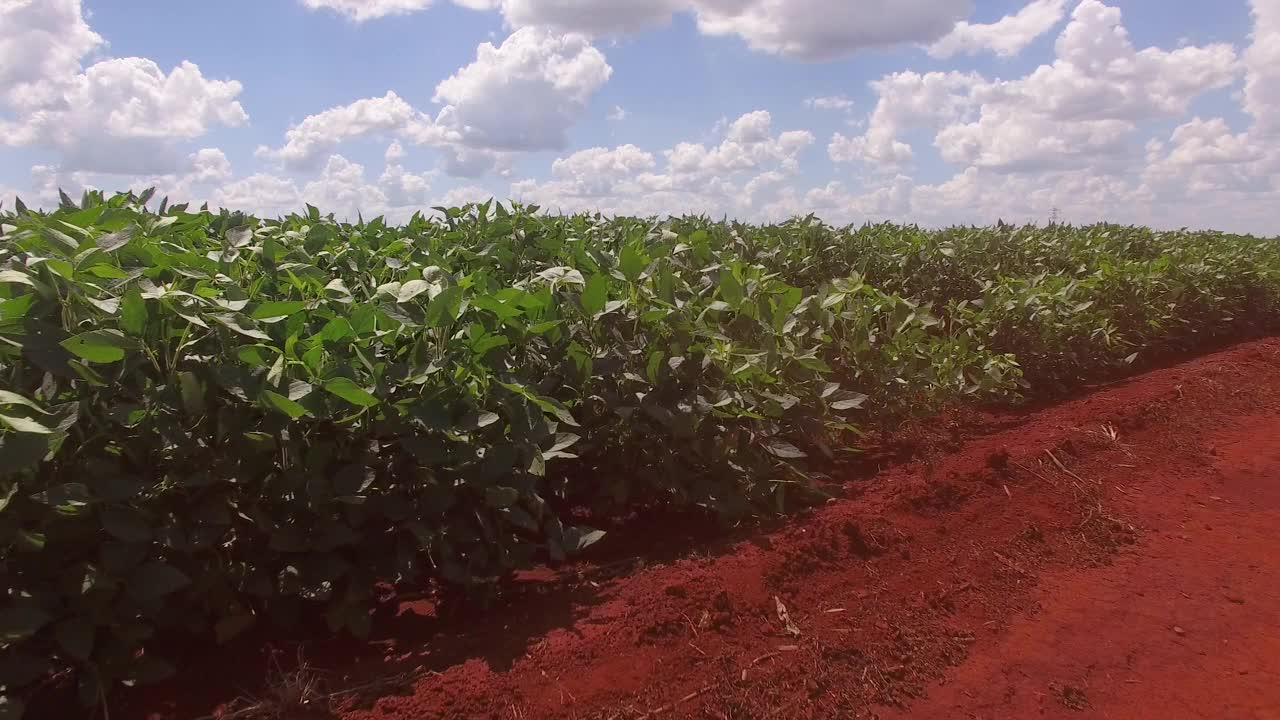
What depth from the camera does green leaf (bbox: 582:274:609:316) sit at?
2996 mm

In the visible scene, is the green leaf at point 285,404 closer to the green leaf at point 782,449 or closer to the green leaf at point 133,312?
the green leaf at point 133,312

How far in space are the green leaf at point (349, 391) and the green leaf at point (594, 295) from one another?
1060 millimetres

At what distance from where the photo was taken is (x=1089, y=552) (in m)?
3.40

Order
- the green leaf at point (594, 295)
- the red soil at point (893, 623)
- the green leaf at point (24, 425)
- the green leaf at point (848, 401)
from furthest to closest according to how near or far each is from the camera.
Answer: the green leaf at point (848, 401) → the green leaf at point (594, 295) → the red soil at point (893, 623) → the green leaf at point (24, 425)

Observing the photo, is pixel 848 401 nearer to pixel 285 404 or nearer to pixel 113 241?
pixel 285 404

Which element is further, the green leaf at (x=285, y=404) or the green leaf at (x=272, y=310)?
the green leaf at (x=272, y=310)

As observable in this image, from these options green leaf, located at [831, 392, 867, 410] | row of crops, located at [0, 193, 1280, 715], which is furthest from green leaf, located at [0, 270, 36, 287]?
green leaf, located at [831, 392, 867, 410]

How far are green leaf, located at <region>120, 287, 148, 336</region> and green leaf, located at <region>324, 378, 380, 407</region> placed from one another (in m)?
0.46

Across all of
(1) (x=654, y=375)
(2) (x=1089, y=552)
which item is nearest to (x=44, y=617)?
(1) (x=654, y=375)

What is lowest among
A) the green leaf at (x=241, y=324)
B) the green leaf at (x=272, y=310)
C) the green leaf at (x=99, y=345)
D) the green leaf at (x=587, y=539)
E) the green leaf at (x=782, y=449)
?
the green leaf at (x=587, y=539)

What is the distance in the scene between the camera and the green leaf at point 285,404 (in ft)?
6.82

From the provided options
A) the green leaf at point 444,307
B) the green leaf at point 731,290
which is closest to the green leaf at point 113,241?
the green leaf at point 444,307

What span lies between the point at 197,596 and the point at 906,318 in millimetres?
3912

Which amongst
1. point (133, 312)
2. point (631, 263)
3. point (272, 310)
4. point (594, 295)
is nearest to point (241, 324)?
point (272, 310)
